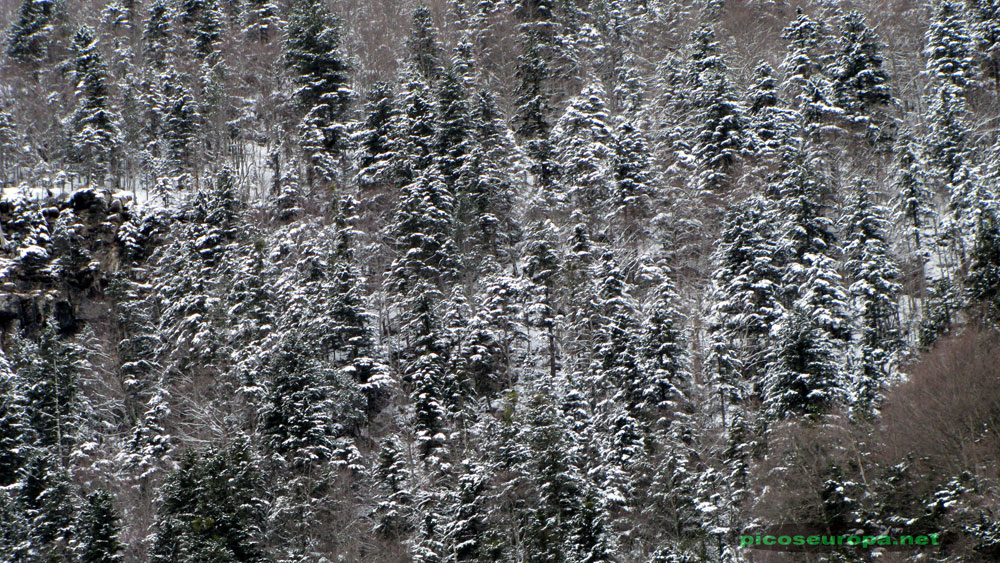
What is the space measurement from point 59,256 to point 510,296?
34.2 m

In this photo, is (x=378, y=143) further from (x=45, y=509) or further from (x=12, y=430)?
(x=45, y=509)

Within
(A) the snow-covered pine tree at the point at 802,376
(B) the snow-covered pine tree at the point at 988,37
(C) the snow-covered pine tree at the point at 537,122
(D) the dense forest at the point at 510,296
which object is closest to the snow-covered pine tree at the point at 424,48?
(D) the dense forest at the point at 510,296

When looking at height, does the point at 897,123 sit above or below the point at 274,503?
above

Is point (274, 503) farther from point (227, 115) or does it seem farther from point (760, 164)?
point (227, 115)

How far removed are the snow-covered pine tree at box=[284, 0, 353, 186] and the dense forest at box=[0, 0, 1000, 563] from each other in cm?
25

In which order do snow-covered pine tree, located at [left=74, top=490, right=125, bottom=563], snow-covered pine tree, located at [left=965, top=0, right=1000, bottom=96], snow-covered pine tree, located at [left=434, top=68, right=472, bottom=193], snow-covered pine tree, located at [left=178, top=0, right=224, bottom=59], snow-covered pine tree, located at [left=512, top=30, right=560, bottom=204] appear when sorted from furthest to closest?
snow-covered pine tree, located at [left=178, top=0, right=224, bottom=59] → snow-covered pine tree, located at [left=512, top=30, right=560, bottom=204] → snow-covered pine tree, located at [left=965, top=0, right=1000, bottom=96] → snow-covered pine tree, located at [left=434, top=68, right=472, bottom=193] → snow-covered pine tree, located at [left=74, top=490, right=125, bottom=563]

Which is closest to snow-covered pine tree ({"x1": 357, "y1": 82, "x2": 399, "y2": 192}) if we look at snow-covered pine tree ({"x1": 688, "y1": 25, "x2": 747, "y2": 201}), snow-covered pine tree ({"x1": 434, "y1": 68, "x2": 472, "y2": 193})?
snow-covered pine tree ({"x1": 434, "y1": 68, "x2": 472, "y2": 193})

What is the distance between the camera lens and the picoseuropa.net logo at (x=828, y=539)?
20.8 m

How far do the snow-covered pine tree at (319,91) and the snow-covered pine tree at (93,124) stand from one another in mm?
16426

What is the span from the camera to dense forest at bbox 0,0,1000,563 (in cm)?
2945

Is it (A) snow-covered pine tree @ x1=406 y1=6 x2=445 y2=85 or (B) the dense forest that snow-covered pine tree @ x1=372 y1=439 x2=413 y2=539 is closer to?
(B) the dense forest

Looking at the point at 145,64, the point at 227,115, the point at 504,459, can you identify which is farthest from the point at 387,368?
the point at 145,64

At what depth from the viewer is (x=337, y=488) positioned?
113 feet

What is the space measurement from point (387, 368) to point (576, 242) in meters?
12.4
